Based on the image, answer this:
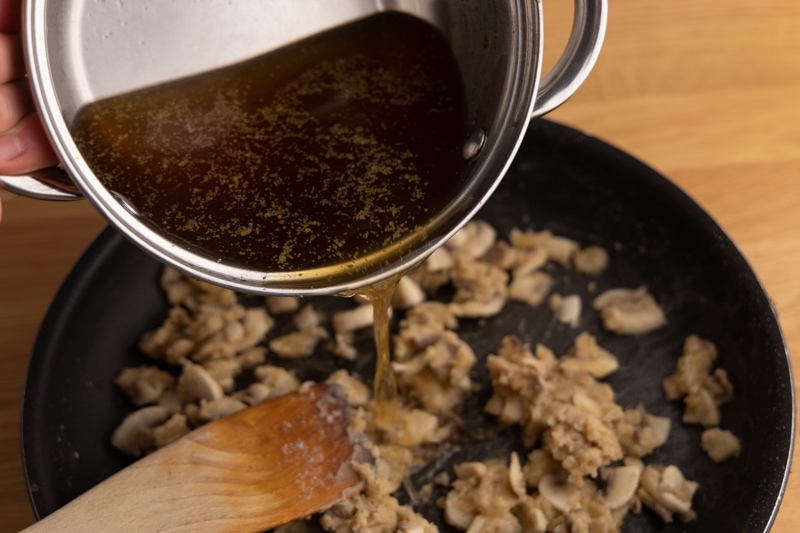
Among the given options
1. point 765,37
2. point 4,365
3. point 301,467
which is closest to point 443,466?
point 301,467

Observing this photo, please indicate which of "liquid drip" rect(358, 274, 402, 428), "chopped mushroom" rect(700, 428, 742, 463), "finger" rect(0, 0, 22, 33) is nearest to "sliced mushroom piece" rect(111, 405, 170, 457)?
"liquid drip" rect(358, 274, 402, 428)

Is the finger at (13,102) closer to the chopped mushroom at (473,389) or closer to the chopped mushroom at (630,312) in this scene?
the chopped mushroom at (473,389)

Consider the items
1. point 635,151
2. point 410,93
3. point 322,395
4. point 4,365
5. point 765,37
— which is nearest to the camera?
point 410,93

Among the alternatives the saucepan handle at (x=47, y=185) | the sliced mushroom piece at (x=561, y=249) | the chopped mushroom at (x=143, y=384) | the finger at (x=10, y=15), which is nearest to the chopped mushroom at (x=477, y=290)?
the sliced mushroom piece at (x=561, y=249)

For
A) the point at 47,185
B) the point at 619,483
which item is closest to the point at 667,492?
the point at 619,483

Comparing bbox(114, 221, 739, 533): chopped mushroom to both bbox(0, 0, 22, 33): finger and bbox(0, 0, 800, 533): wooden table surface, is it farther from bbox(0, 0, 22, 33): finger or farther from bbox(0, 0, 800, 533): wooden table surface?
bbox(0, 0, 22, 33): finger

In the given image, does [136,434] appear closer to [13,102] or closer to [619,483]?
[13,102]

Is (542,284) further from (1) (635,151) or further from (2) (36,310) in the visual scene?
(2) (36,310)
